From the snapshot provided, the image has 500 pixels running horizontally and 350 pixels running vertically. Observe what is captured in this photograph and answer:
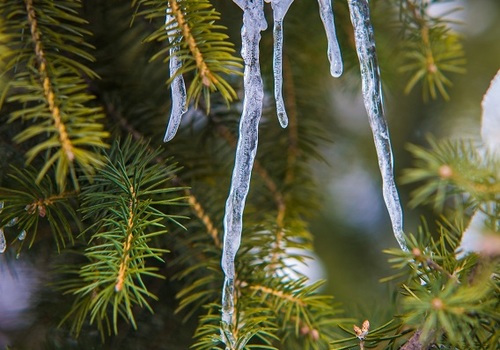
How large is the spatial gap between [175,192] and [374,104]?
0.59 feet

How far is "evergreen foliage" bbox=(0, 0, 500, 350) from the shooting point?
0.32m

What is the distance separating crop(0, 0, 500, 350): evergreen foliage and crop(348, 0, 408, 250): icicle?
0.03m

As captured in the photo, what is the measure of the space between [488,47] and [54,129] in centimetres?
89

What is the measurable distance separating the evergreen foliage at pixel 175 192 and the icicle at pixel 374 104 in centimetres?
3

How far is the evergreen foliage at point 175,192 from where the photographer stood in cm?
32

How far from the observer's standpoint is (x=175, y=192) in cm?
47

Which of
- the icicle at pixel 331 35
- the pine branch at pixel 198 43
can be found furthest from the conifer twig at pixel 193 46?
the icicle at pixel 331 35

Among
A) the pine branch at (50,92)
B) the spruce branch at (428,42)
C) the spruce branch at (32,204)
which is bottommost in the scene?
the spruce branch at (32,204)

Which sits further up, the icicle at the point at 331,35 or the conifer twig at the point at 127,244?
the icicle at the point at 331,35

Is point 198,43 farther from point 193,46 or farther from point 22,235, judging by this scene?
point 22,235

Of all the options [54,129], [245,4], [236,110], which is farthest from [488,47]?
[54,129]

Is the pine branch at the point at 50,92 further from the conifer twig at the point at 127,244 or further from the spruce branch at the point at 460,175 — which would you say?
the spruce branch at the point at 460,175

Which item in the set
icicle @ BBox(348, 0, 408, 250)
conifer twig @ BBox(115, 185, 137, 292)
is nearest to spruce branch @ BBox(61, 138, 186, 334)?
conifer twig @ BBox(115, 185, 137, 292)

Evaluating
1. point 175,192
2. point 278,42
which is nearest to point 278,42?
point 278,42
